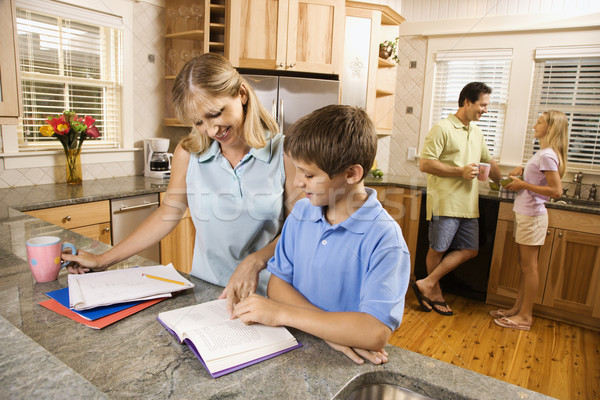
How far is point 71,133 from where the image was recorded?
2457 mm

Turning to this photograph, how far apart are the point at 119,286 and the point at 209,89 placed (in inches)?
19.9

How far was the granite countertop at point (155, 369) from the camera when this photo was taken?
1.63ft

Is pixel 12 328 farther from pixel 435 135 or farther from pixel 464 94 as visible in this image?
pixel 464 94

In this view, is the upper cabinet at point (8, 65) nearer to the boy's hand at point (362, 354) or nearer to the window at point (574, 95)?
the boy's hand at point (362, 354)

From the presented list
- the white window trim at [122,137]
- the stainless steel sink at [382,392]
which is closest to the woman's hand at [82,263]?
the stainless steel sink at [382,392]

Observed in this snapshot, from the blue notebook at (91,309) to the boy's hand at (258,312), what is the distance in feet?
0.90

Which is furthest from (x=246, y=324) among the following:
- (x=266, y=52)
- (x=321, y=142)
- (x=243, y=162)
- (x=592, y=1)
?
(x=592, y=1)

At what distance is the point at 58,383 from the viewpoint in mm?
470

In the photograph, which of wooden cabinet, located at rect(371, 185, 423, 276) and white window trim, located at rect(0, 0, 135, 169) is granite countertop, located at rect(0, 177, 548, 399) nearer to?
white window trim, located at rect(0, 0, 135, 169)

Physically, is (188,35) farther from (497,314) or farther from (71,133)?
(497,314)

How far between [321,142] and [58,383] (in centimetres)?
57

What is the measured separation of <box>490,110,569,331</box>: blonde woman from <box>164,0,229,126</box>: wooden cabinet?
223cm

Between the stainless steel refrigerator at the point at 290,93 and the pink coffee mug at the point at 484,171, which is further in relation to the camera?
the stainless steel refrigerator at the point at 290,93

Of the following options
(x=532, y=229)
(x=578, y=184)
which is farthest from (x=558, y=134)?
(x=578, y=184)
